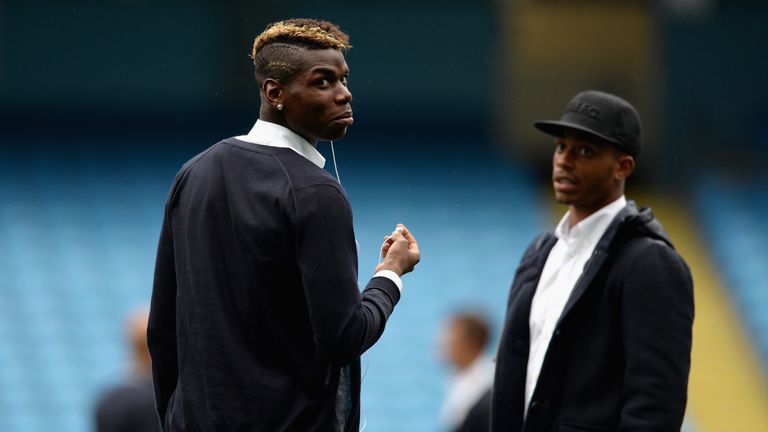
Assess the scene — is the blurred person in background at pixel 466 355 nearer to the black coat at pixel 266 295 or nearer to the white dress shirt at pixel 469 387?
the white dress shirt at pixel 469 387

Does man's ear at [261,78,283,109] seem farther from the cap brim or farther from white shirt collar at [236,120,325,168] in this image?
the cap brim

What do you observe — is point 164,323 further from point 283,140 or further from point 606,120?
point 606,120

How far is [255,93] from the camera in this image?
42.3ft

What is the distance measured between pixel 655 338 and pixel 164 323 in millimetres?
1100

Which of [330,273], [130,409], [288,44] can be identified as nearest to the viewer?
[330,273]

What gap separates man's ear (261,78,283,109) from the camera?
2.68m

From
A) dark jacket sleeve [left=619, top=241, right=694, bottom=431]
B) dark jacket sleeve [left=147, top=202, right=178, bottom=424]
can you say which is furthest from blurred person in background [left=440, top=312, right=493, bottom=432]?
dark jacket sleeve [left=147, top=202, right=178, bottom=424]

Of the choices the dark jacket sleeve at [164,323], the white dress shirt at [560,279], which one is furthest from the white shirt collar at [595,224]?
the dark jacket sleeve at [164,323]

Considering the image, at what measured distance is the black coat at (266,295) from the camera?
2514mm

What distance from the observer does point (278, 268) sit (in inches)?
101

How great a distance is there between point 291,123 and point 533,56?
10.2 metres

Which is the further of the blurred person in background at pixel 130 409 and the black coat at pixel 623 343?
the blurred person in background at pixel 130 409

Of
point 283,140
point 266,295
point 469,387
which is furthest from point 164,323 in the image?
point 469,387

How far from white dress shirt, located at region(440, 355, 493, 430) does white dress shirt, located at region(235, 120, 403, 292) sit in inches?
82.5
